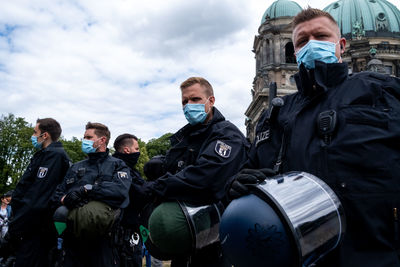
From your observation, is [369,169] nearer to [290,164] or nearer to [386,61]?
[290,164]

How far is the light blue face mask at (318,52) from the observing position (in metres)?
2.62

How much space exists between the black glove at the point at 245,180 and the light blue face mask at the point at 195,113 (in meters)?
2.18

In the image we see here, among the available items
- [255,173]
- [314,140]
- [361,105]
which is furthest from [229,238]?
[361,105]

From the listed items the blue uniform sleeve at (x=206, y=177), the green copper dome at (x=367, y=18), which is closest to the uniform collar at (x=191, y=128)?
the blue uniform sleeve at (x=206, y=177)

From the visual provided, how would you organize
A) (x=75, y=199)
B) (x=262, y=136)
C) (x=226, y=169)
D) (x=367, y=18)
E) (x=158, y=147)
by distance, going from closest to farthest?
(x=262, y=136) → (x=226, y=169) → (x=75, y=199) → (x=367, y=18) → (x=158, y=147)

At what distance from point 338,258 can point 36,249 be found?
16.9 feet

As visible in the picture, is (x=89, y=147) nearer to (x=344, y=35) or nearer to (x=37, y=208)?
(x=37, y=208)

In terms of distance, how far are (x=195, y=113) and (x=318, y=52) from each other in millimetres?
2103

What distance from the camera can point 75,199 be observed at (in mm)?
5078

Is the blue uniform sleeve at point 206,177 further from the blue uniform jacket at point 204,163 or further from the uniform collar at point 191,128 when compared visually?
the uniform collar at point 191,128

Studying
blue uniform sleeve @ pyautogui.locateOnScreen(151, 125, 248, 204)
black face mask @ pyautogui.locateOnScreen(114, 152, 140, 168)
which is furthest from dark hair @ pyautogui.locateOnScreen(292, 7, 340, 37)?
black face mask @ pyautogui.locateOnScreen(114, 152, 140, 168)

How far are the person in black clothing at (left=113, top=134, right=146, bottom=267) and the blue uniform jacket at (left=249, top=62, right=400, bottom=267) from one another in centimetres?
460

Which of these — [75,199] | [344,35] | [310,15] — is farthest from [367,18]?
[310,15]

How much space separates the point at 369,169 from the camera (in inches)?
80.8
